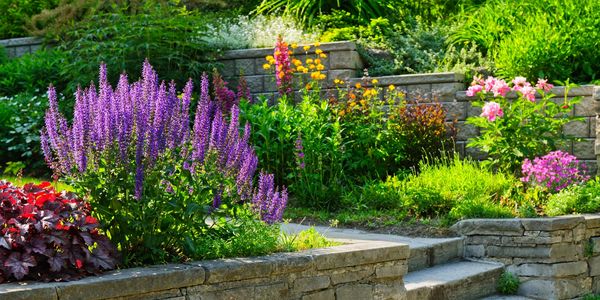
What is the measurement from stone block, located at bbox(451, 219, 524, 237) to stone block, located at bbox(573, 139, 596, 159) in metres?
2.04

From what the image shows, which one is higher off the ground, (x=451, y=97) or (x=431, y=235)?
(x=451, y=97)

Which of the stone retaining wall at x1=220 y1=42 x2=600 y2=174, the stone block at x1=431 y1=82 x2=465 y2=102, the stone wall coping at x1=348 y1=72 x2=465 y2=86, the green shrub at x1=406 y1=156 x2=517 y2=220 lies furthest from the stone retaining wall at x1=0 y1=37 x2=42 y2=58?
the green shrub at x1=406 y1=156 x2=517 y2=220

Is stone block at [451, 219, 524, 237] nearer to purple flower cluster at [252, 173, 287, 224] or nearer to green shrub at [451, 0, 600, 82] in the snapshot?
purple flower cluster at [252, 173, 287, 224]

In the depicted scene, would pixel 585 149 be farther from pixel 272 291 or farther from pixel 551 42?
pixel 272 291

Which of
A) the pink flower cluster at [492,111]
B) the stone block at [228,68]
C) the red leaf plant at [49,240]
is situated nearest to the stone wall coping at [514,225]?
the pink flower cluster at [492,111]

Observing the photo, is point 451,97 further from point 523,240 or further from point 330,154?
point 523,240

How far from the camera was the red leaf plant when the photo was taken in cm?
374

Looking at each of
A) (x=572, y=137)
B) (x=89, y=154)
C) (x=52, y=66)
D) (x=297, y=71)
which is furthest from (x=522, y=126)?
(x=52, y=66)

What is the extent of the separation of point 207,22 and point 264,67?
4.89 ft

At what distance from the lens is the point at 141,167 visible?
4.19 metres

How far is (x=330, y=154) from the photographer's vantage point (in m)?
8.16

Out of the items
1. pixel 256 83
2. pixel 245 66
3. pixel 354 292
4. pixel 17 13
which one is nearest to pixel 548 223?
pixel 354 292

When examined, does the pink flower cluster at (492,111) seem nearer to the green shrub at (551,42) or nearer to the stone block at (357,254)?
the green shrub at (551,42)

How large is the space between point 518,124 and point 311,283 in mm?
3826
